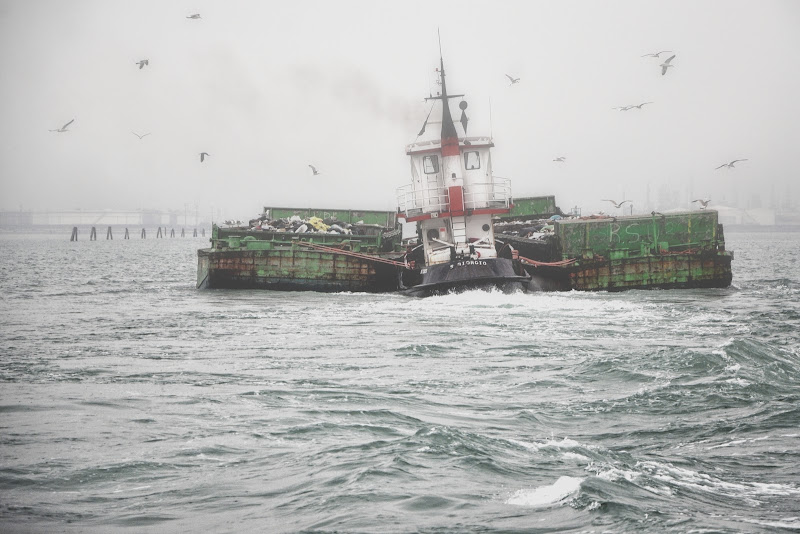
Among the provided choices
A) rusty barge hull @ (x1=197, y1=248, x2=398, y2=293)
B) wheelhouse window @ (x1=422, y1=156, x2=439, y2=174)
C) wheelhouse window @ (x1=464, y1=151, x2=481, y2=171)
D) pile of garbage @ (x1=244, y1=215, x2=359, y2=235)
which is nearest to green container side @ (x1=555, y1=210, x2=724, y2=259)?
wheelhouse window @ (x1=464, y1=151, x2=481, y2=171)

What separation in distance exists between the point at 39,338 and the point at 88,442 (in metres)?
12.2

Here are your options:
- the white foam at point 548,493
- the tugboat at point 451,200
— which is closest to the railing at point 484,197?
the tugboat at point 451,200

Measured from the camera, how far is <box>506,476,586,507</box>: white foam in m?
8.91

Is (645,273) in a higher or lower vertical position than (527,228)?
lower

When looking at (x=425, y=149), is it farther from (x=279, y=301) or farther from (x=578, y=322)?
(x=578, y=322)

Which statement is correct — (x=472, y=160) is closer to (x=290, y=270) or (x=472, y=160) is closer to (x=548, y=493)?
(x=290, y=270)

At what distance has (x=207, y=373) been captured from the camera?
54.6ft

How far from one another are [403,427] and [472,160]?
24319 mm

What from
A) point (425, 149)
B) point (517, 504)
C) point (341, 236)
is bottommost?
point (517, 504)

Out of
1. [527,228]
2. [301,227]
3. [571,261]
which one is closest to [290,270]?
[301,227]

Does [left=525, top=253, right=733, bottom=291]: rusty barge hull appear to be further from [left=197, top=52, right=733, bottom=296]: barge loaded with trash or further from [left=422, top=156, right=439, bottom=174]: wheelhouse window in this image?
[left=422, top=156, right=439, bottom=174]: wheelhouse window

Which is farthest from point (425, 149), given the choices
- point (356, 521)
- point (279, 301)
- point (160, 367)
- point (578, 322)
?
point (356, 521)

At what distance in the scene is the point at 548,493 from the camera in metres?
9.16

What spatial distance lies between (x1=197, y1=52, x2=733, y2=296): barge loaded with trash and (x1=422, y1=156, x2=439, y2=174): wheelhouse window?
51 mm
